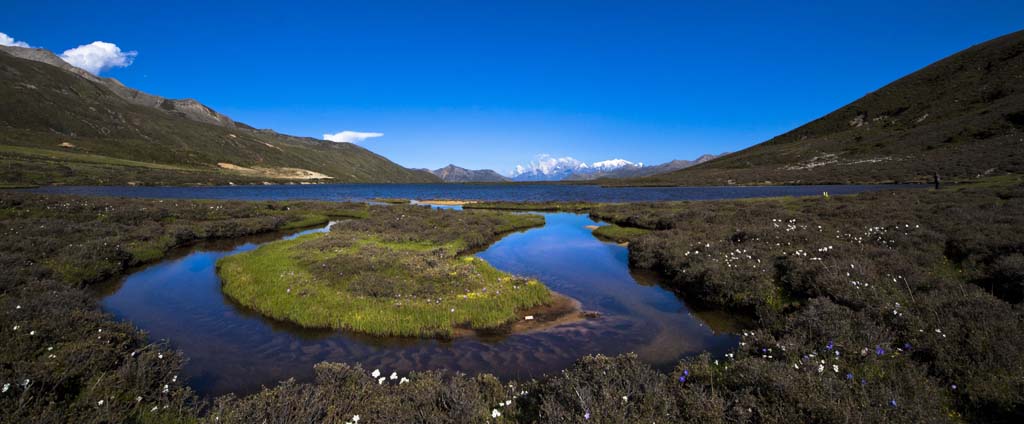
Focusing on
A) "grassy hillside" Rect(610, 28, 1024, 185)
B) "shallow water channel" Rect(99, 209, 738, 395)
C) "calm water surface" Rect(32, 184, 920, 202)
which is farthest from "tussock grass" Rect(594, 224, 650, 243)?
"grassy hillside" Rect(610, 28, 1024, 185)

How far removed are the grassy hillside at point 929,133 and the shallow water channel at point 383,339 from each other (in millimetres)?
85738

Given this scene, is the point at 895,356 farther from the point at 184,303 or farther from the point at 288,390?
the point at 184,303

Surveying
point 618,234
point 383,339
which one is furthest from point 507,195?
point 383,339

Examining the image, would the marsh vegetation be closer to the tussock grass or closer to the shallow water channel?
the shallow water channel

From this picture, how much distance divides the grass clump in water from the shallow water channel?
0.66 meters

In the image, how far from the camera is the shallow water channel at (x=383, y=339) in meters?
11.4

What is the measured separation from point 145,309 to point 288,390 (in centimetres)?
1427

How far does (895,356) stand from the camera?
8148 millimetres

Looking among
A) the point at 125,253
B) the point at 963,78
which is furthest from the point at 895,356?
the point at 963,78

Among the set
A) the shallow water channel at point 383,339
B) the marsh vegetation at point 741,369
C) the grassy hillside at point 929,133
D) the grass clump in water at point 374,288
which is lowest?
the shallow water channel at point 383,339

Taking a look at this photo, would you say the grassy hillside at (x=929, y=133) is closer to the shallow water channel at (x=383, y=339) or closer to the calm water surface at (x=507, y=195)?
the calm water surface at (x=507, y=195)

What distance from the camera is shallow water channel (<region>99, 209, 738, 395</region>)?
11406mm

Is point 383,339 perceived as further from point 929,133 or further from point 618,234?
point 929,133

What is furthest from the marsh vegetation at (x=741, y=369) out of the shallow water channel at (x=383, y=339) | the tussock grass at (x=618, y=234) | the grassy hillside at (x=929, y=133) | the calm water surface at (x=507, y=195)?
the grassy hillside at (x=929, y=133)
